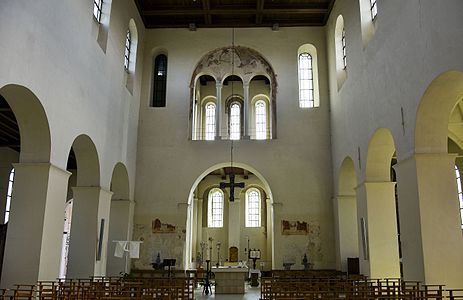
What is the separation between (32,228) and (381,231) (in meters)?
9.97

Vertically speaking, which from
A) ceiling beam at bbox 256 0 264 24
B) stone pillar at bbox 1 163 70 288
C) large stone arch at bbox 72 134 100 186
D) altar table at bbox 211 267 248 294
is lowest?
altar table at bbox 211 267 248 294

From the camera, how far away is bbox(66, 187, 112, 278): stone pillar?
1384 cm

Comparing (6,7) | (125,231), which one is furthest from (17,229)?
(125,231)

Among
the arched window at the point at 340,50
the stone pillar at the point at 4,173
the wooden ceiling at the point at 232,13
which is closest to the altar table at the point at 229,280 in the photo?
the arched window at the point at 340,50

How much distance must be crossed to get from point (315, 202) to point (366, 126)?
5644 millimetres

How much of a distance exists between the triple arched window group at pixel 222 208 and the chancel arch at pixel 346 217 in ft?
34.0

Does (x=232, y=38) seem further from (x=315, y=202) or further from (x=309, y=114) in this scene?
(x=315, y=202)

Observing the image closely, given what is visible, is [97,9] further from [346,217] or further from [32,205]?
[346,217]

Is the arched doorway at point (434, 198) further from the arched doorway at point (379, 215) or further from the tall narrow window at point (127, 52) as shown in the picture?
the tall narrow window at point (127, 52)

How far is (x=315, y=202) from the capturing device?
1850cm

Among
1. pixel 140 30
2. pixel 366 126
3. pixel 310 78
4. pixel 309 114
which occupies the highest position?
pixel 140 30

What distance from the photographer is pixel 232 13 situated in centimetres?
1959

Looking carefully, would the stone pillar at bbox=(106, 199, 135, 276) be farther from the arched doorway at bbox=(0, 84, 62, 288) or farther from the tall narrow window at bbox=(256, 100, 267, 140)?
the tall narrow window at bbox=(256, 100, 267, 140)

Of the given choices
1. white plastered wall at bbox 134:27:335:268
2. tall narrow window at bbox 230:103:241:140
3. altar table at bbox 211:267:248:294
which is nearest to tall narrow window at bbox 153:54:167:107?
white plastered wall at bbox 134:27:335:268
